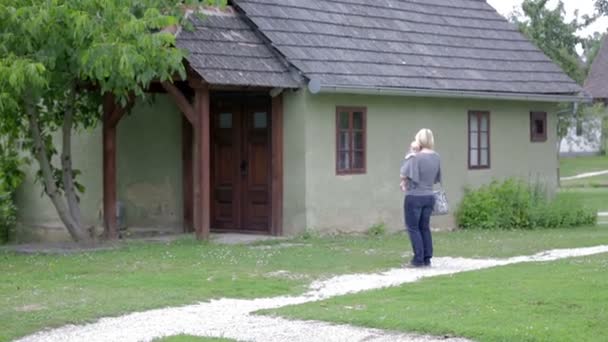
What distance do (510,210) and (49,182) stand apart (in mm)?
8906

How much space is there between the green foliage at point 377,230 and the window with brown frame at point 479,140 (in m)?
2.90

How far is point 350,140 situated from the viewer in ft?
67.9

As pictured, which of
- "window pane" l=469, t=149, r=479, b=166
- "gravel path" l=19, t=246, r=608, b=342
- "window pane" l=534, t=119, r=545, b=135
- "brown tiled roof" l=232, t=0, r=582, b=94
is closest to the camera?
"gravel path" l=19, t=246, r=608, b=342

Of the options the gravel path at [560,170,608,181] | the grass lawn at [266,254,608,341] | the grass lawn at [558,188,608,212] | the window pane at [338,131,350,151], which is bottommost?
the grass lawn at [266,254,608,341]

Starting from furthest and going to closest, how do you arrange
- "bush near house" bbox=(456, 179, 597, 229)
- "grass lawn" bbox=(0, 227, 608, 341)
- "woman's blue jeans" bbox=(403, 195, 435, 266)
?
"bush near house" bbox=(456, 179, 597, 229) < "woman's blue jeans" bbox=(403, 195, 435, 266) < "grass lawn" bbox=(0, 227, 608, 341)

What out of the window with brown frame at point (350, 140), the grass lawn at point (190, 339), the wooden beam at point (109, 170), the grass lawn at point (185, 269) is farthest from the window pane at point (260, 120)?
the grass lawn at point (190, 339)

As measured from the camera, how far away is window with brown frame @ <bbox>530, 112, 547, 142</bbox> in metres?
24.7

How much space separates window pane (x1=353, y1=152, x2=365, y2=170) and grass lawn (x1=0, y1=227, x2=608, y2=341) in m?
1.40

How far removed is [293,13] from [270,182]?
3068 millimetres

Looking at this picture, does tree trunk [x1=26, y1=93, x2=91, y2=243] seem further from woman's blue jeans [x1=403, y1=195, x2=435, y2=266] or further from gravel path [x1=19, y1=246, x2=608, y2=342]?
gravel path [x1=19, y1=246, x2=608, y2=342]

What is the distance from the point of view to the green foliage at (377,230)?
68.5 feet

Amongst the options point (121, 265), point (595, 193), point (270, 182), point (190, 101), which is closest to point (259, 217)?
point (270, 182)

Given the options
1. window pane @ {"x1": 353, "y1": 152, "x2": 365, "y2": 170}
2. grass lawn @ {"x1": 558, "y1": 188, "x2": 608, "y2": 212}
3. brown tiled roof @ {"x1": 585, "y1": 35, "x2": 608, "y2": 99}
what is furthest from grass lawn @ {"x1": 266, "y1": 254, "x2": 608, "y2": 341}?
brown tiled roof @ {"x1": 585, "y1": 35, "x2": 608, "y2": 99}

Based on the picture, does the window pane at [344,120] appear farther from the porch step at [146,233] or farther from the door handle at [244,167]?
the porch step at [146,233]
